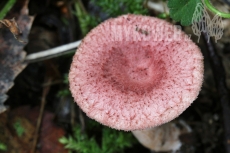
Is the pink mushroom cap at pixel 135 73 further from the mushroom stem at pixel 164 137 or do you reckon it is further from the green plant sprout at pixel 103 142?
the green plant sprout at pixel 103 142

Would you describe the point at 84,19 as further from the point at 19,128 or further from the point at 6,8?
the point at 19,128

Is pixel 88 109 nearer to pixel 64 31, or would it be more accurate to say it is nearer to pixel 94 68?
pixel 94 68

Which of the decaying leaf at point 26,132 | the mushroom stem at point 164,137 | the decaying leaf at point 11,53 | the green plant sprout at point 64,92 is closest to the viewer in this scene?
the decaying leaf at point 11,53

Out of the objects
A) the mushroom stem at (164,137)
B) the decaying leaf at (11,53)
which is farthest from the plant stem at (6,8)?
the mushroom stem at (164,137)

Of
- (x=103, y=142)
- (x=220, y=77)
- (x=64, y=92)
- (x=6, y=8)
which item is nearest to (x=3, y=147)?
(x=64, y=92)

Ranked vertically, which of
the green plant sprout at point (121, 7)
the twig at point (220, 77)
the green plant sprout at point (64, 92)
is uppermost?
the green plant sprout at point (121, 7)

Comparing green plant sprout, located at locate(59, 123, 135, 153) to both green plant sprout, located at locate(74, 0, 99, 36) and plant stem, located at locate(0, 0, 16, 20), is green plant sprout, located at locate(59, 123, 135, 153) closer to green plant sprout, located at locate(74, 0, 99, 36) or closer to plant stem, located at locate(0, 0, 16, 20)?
green plant sprout, located at locate(74, 0, 99, 36)
